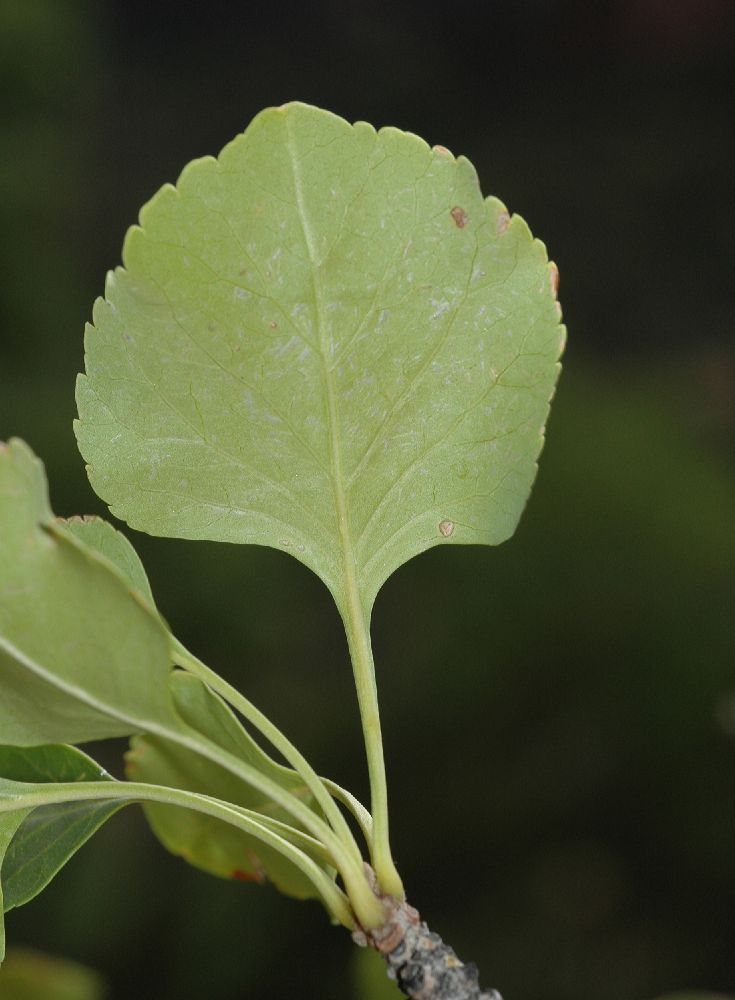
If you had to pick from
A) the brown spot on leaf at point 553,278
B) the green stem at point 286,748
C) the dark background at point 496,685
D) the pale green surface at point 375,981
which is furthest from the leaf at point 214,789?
the dark background at point 496,685

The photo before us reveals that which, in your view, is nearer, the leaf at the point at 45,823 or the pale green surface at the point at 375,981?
the leaf at the point at 45,823

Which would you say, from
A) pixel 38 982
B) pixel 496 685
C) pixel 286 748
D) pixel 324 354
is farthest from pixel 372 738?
pixel 496 685

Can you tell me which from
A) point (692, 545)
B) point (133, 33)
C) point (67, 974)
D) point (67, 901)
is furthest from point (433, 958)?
point (133, 33)

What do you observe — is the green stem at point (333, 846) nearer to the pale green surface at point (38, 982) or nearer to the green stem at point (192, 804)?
the green stem at point (192, 804)

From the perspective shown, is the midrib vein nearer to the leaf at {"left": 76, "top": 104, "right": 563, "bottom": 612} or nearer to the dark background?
the leaf at {"left": 76, "top": 104, "right": 563, "bottom": 612}

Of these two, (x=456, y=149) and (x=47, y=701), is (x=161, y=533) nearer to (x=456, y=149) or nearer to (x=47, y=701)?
(x=47, y=701)

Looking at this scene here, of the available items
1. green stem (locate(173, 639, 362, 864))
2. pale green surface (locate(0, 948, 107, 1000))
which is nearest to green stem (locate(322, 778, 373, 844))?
green stem (locate(173, 639, 362, 864))

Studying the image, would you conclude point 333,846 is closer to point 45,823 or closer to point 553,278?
point 45,823
